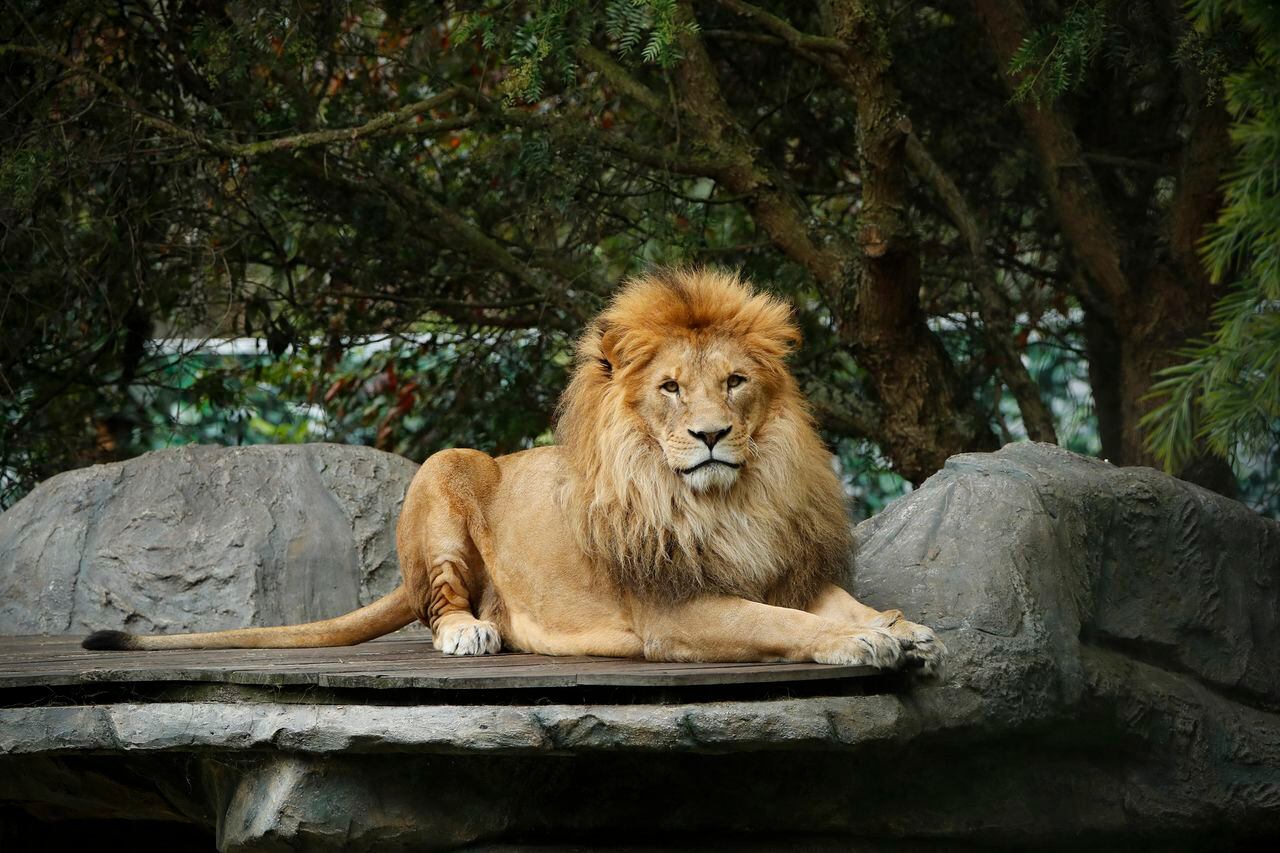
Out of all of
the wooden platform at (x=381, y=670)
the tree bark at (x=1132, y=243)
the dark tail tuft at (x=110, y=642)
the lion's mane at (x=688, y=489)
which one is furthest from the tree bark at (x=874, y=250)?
the dark tail tuft at (x=110, y=642)

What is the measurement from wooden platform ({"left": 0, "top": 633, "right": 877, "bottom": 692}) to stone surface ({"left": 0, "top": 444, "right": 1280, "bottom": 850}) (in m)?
0.07

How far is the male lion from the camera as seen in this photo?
4121 mm

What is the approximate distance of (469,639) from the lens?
4703 millimetres

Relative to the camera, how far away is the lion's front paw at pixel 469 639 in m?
4.69

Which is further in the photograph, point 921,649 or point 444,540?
point 444,540

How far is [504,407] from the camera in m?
7.46

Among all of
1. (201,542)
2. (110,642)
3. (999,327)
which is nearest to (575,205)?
(999,327)

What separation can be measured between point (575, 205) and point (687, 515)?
2785 mm

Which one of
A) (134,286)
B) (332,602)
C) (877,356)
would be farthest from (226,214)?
(877,356)

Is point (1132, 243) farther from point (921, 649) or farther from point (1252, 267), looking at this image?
point (921, 649)

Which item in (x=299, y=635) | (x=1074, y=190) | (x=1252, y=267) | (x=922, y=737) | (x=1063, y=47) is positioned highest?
(x=1063, y=47)

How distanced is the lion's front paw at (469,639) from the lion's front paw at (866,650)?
4.33ft

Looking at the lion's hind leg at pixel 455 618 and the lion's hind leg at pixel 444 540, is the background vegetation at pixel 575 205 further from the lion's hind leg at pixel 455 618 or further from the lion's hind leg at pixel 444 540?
the lion's hind leg at pixel 455 618

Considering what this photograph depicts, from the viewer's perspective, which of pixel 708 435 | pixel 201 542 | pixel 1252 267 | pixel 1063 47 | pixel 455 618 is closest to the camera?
pixel 1252 267
